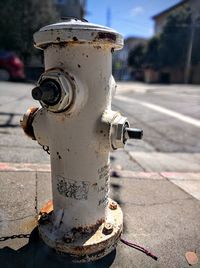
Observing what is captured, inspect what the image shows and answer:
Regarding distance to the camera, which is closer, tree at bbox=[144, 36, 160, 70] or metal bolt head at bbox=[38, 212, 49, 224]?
metal bolt head at bbox=[38, 212, 49, 224]

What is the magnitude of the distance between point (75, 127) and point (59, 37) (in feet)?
1.71

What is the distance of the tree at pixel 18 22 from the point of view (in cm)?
1897

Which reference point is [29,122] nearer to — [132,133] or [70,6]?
[132,133]

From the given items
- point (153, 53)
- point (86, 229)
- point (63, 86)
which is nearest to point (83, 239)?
point (86, 229)

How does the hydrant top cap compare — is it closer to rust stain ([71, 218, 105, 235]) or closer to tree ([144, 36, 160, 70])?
rust stain ([71, 218, 105, 235])

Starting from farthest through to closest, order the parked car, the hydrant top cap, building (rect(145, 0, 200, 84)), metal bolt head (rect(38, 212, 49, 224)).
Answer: building (rect(145, 0, 200, 84)) → the parked car → metal bolt head (rect(38, 212, 49, 224)) → the hydrant top cap

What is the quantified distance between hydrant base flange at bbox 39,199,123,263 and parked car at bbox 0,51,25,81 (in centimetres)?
1275

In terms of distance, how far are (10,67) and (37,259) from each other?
43.4ft

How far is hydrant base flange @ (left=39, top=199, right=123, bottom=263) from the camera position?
1.90 meters

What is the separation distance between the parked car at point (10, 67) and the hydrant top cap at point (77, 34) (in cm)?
1274

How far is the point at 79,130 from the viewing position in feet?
6.02

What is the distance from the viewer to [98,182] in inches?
77.0

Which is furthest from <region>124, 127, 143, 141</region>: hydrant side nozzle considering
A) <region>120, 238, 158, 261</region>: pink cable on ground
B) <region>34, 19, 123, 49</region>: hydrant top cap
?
<region>120, 238, 158, 261</region>: pink cable on ground

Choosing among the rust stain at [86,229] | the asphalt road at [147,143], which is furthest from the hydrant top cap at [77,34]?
the asphalt road at [147,143]
